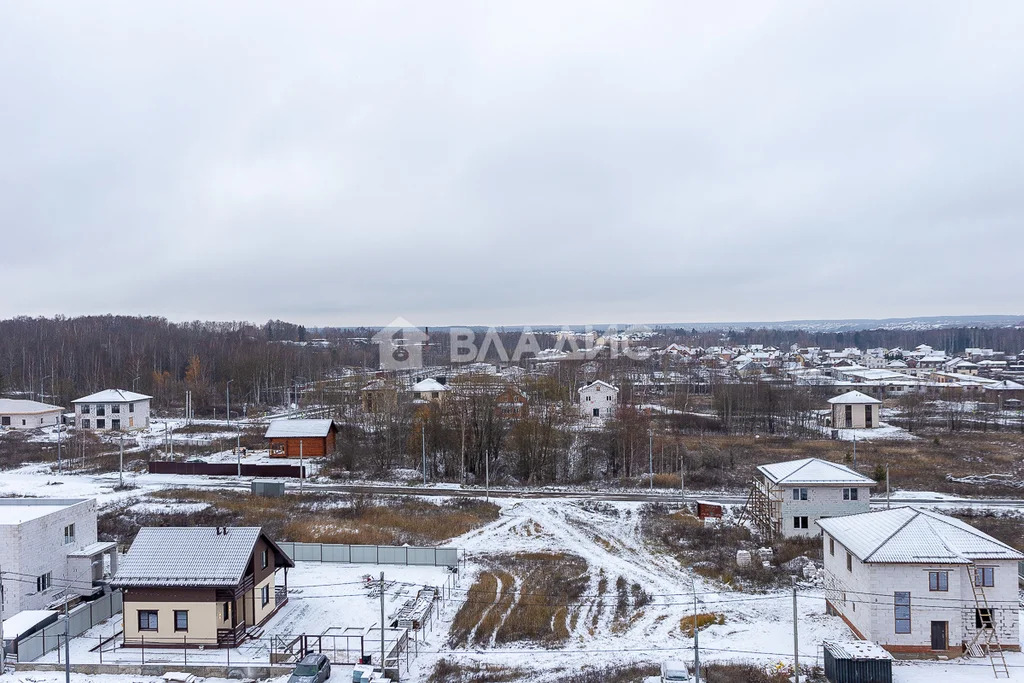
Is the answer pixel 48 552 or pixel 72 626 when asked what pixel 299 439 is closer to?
pixel 48 552

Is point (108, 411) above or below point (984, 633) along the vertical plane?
above

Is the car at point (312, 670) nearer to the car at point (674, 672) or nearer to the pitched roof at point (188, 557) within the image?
the pitched roof at point (188, 557)

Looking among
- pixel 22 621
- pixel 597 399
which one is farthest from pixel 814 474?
pixel 597 399

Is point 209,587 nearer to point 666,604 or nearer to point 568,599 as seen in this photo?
point 568,599

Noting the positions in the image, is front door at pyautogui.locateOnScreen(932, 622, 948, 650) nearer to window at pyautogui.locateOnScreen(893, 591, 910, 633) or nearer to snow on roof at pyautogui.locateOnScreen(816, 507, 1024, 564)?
window at pyautogui.locateOnScreen(893, 591, 910, 633)

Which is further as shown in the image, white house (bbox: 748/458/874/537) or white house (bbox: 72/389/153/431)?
white house (bbox: 72/389/153/431)

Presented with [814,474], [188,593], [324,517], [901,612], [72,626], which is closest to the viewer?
[901,612]

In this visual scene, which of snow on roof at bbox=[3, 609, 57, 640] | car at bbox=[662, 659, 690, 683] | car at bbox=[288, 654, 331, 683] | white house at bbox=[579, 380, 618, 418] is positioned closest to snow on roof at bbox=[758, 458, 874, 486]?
car at bbox=[662, 659, 690, 683]
